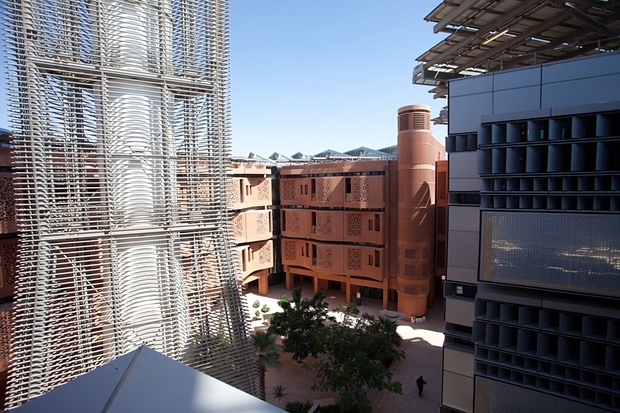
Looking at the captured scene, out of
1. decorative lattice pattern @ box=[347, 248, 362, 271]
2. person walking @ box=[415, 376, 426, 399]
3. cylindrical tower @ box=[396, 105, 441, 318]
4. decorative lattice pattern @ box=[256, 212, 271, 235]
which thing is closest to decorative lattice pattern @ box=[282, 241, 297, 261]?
decorative lattice pattern @ box=[256, 212, 271, 235]

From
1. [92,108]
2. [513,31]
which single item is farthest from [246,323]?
[513,31]

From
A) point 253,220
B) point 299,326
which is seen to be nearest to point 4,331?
point 299,326

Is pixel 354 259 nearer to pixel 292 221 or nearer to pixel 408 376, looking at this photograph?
pixel 292 221

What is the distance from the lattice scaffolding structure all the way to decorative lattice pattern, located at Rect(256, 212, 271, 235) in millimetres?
13696

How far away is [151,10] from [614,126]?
12048mm

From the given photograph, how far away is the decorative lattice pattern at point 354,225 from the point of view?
2288 cm

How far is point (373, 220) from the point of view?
880 inches

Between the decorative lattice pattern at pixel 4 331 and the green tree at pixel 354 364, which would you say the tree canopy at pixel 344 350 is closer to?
the green tree at pixel 354 364

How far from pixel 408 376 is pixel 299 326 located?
535cm

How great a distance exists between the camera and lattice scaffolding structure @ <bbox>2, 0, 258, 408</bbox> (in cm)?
831

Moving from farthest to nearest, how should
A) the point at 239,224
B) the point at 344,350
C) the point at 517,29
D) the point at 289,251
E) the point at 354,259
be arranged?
the point at 289,251 < the point at 239,224 < the point at 354,259 < the point at 344,350 < the point at 517,29

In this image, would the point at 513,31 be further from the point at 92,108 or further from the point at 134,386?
the point at 134,386

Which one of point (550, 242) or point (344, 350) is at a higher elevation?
point (550, 242)

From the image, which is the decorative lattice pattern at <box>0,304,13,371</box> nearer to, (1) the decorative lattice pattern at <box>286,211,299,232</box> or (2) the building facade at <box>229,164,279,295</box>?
(2) the building facade at <box>229,164,279,295</box>
